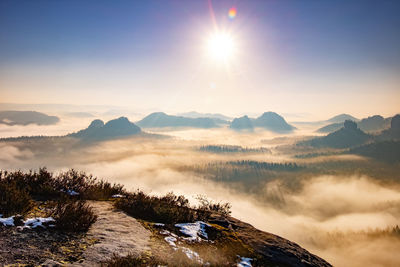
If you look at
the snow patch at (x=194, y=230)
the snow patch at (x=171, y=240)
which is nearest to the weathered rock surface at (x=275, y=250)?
the snow patch at (x=194, y=230)

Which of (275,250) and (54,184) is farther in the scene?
(54,184)

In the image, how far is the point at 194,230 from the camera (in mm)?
6371

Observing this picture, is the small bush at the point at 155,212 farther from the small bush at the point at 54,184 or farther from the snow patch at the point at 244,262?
the snow patch at the point at 244,262

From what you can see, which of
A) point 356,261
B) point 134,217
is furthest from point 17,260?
point 356,261

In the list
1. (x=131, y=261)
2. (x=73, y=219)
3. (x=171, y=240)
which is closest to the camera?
(x=131, y=261)

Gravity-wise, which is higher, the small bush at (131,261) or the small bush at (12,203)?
the small bush at (12,203)

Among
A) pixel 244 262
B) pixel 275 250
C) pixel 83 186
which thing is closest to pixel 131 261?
pixel 244 262

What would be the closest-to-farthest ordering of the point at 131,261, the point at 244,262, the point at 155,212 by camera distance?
the point at 131,261 < the point at 244,262 < the point at 155,212

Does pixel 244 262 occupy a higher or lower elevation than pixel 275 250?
higher

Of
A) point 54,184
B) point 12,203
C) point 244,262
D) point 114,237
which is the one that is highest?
point 12,203

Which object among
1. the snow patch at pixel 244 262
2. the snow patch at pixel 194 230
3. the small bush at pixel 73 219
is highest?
the small bush at pixel 73 219

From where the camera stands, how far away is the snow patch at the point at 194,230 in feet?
19.6

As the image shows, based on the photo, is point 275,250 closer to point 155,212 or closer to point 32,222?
point 155,212

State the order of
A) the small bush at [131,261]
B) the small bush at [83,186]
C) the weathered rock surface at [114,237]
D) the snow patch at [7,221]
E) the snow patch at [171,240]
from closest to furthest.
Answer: the small bush at [131,261], the weathered rock surface at [114,237], the snow patch at [7,221], the snow patch at [171,240], the small bush at [83,186]
